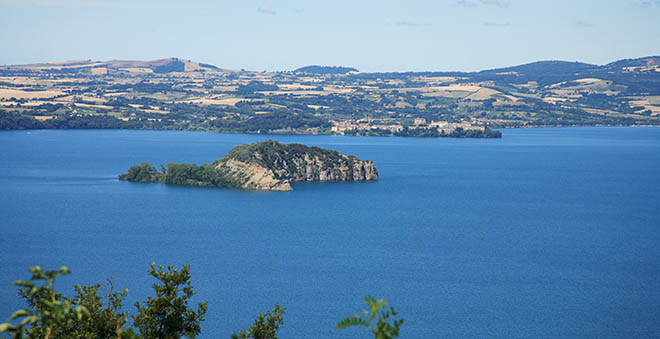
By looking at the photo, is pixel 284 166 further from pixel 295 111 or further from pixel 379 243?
pixel 295 111

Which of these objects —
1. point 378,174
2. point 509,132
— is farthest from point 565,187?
point 509,132

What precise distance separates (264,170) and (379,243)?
81.7 feet

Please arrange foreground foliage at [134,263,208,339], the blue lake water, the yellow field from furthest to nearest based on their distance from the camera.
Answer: the yellow field → the blue lake water → foreground foliage at [134,263,208,339]

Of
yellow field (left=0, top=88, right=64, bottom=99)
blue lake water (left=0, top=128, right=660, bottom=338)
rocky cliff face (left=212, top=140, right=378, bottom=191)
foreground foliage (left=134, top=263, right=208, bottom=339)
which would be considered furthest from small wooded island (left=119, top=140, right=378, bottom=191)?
yellow field (left=0, top=88, right=64, bottom=99)

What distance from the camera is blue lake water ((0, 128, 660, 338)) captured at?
106ft

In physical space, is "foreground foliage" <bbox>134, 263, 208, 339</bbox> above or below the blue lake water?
above

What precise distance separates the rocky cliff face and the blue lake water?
7.19 ft

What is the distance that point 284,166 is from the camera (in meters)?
72.9

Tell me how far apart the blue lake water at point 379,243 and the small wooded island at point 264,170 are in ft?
6.30

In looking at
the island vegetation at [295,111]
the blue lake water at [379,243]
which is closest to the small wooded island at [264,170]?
the blue lake water at [379,243]

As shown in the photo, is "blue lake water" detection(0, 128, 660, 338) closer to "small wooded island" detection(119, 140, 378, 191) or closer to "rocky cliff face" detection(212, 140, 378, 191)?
"small wooded island" detection(119, 140, 378, 191)

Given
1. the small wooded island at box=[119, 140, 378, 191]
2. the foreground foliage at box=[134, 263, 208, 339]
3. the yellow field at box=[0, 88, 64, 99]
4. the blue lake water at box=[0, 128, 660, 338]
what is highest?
the yellow field at box=[0, 88, 64, 99]

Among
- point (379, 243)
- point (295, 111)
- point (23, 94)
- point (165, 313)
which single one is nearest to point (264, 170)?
point (379, 243)

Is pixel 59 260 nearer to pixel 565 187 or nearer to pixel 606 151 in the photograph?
pixel 565 187
